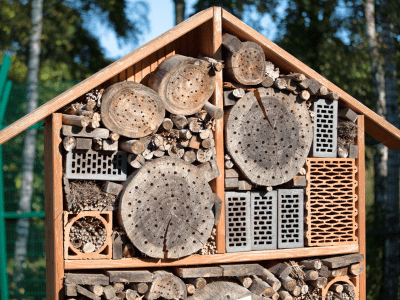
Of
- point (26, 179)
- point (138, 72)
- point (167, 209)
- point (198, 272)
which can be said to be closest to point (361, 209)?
point (198, 272)

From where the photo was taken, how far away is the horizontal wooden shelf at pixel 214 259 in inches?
211

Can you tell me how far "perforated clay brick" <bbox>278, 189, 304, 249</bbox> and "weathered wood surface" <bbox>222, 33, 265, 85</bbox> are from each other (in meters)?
1.47

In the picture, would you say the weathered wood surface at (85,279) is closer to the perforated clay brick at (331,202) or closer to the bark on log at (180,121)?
the bark on log at (180,121)

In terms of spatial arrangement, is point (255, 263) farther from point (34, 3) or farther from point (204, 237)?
point (34, 3)

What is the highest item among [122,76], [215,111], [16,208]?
[122,76]

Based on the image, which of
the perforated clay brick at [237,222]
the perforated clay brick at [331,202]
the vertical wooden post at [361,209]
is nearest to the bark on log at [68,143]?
the perforated clay brick at [237,222]

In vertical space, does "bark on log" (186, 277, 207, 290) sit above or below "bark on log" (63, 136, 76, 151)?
below

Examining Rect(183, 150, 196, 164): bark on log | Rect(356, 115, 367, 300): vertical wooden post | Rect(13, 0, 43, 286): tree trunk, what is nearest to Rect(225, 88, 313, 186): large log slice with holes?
Rect(183, 150, 196, 164): bark on log

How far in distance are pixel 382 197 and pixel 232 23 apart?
6219mm

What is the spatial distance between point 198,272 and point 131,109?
2012 millimetres

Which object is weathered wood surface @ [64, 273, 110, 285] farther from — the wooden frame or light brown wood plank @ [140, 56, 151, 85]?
light brown wood plank @ [140, 56, 151, 85]

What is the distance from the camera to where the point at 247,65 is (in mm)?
6078

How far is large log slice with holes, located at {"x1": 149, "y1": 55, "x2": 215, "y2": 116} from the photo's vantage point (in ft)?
18.9

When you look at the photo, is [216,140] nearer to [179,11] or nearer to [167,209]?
[167,209]
